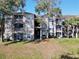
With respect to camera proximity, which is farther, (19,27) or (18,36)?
(19,27)

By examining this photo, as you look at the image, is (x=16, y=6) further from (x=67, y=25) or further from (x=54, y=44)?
(x=67, y=25)

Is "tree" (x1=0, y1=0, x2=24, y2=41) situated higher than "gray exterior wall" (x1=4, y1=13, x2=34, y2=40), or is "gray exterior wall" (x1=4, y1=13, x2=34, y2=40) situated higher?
"tree" (x1=0, y1=0, x2=24, y2=41)

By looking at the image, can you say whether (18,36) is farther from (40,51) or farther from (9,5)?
(40,51)

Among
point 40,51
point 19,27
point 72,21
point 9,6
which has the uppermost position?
point 9,6

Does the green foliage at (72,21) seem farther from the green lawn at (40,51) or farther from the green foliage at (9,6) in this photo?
the green foliage at (9,6)

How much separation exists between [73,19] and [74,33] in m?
5.02

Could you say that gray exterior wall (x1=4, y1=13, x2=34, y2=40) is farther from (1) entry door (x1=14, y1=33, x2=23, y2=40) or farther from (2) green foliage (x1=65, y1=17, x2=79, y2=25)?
(2) green foliage (x1=65, y1=17, x2=79, y2=25)

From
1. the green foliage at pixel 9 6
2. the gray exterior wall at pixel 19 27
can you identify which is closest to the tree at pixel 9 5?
the green foliage at pixel 9 6

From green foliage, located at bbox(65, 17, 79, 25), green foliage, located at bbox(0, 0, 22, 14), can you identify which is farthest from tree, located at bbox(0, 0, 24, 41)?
green foliage, located at bbox(65, 17, 79, 25)

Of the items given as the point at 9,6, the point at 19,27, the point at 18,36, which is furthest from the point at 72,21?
the point at 9,6

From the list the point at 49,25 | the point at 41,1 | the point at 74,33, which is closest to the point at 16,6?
the point at 41,1

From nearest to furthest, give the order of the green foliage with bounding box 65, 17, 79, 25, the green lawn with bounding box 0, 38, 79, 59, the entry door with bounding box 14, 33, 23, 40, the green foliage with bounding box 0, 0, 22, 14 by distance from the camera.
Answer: the green lawn with bounding box 0, 38, 79, 59 → the green foliage with bounding box 0, 0, 22, 14 → the entry door with bounding box 14, 33, 23, 40 → the green foliage with bounding box 65, 17, 79, 25

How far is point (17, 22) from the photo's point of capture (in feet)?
274

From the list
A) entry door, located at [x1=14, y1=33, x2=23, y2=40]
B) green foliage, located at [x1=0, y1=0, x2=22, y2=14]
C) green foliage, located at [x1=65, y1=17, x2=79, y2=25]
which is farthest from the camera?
green foliage, located at [x1=65, y1=17, x2=79, y2=25]
